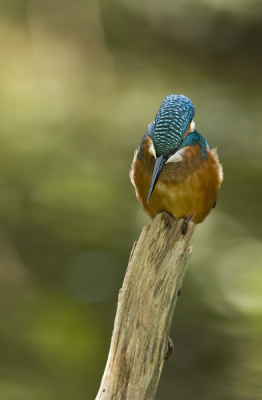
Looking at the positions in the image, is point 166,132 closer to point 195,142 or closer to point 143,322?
point 195,142

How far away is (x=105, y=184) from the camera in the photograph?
528cm

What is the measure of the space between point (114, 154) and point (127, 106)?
70 centimetres

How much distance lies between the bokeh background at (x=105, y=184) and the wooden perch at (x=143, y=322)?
96.3 inches

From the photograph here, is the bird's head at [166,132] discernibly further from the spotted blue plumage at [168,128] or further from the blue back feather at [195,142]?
the blue back feather at [195,142]

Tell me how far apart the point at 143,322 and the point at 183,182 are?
101 cm

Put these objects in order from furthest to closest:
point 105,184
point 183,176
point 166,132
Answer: point 105,184
point 183,176
point 166,132

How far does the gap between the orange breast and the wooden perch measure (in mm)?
636

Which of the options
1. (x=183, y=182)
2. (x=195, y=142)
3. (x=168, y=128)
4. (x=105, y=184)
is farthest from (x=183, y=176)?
(x=105, y=184)

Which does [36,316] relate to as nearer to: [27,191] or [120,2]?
[27,191]

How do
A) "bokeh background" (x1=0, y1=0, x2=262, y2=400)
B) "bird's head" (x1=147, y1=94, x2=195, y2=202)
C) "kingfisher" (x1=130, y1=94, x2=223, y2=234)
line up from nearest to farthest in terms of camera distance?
"bird's head" (x1=147, y1=94, x2=195, y2=202) → "kingfisher" (x1=130, y1=94, x2=223, y2=234) → "bokeh background" (x1=0, y1=0, x2=262, y2=400)

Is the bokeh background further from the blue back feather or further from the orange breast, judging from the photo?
the blue back feather

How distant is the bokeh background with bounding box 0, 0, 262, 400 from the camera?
4.79 metres

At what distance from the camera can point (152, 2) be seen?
6.19m

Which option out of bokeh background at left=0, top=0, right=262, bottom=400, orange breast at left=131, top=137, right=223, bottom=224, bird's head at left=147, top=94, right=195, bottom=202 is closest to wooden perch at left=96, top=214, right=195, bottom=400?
bird's head at left=147, top=94, right=195, bottom=202
